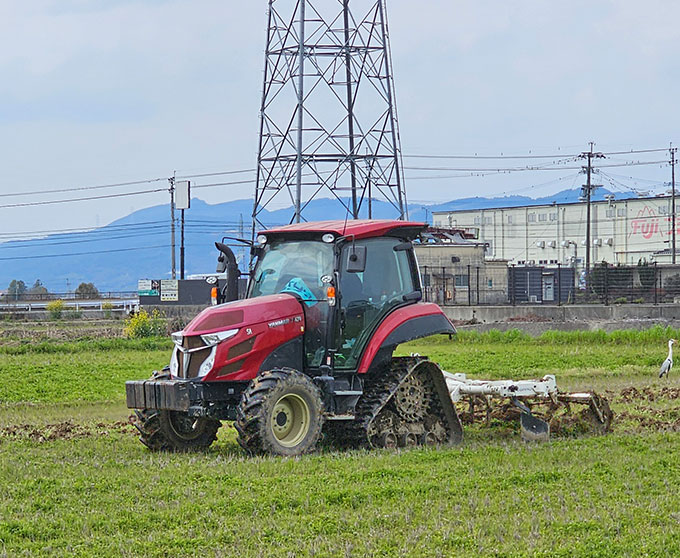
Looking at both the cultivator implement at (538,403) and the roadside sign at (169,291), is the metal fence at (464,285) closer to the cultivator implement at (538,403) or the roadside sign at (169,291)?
the roadside sign at (169,291)

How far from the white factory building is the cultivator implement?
77437mm

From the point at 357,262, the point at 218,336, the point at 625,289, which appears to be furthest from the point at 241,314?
the point at 625,289

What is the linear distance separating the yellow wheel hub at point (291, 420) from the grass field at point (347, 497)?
0.35 meters

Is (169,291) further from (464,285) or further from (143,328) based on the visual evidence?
(143,328)

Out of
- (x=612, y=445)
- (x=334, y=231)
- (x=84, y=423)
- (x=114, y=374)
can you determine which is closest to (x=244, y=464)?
(x=334, y=231)

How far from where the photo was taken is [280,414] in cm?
1216

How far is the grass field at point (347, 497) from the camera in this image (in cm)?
805

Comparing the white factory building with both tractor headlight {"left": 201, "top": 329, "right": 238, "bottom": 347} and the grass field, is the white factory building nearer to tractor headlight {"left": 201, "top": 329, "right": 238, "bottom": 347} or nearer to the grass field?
the grass field

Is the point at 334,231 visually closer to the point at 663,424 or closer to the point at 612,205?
the point at 663,424

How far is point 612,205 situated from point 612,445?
292 feet

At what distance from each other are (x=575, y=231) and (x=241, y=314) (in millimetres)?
94519

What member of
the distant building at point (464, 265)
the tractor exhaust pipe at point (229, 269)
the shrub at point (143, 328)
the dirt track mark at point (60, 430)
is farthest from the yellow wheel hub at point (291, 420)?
the distant building at point (464, 265)

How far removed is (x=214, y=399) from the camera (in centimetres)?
1223

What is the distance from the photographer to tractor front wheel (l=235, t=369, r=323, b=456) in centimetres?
1166
